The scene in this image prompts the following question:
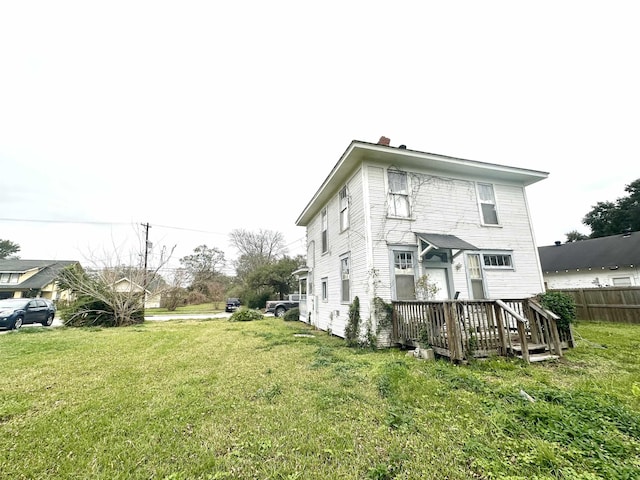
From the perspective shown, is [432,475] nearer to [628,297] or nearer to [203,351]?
[203,351]

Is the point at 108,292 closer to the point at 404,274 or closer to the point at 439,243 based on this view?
the point at 404,274

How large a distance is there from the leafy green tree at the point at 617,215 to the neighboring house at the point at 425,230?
23717 millimetres

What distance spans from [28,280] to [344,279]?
38.8 metres

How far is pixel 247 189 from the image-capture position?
27078 millimetres

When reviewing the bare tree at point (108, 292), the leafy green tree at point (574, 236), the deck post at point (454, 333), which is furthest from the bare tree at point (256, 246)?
the leafy green tree at point (574, 236)

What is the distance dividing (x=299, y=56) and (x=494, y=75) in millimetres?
7050

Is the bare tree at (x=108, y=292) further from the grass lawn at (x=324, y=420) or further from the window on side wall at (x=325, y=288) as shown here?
the window on side wall at (x=325, y=288)

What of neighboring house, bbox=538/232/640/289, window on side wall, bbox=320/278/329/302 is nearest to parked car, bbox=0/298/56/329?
window on side wall, bbox=320/278/329/302

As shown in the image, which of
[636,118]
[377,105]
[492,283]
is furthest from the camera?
[377,105]

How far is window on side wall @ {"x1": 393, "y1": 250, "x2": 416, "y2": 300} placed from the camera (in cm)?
730

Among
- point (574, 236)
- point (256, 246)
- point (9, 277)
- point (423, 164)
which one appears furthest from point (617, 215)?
point (9, 277)

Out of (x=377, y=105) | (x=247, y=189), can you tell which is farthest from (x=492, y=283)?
(x=247, y=189)

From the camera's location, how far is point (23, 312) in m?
11.9

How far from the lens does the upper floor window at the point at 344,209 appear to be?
8.92 metres
